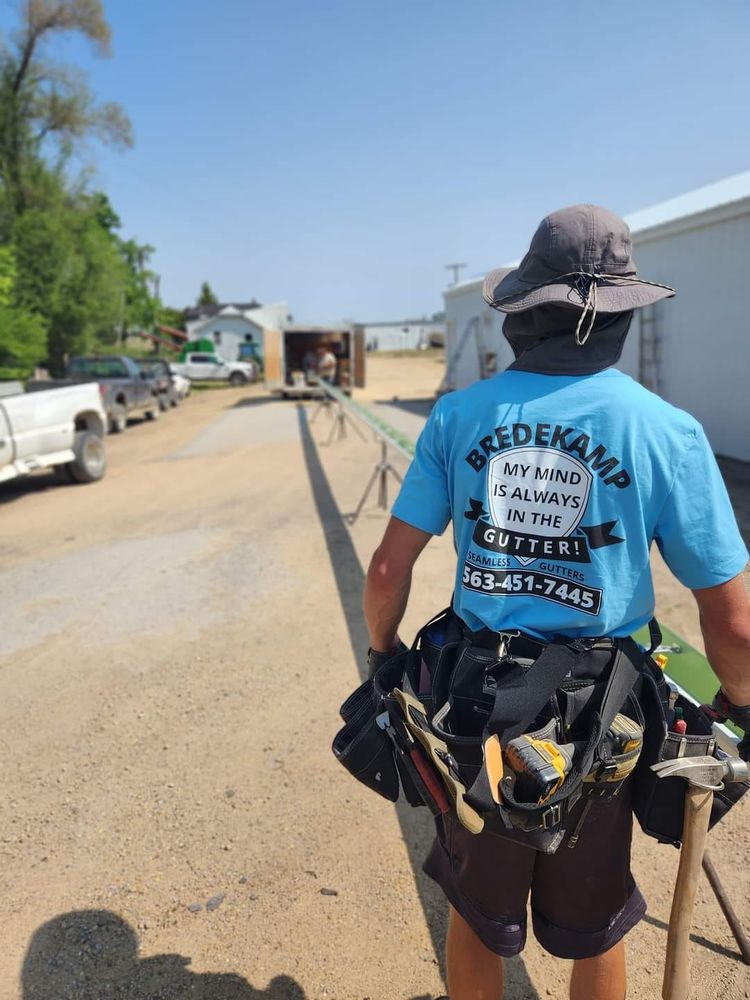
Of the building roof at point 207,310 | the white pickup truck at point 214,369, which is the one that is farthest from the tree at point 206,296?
the white pickup truck at point 214,369

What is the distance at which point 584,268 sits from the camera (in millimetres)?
1600

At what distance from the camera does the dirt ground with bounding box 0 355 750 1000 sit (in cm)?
232

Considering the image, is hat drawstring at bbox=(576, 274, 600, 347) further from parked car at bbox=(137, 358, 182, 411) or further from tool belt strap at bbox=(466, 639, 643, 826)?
parked car at bbox=(137, 358, 182, 411)

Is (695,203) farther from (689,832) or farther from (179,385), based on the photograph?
(179,385)

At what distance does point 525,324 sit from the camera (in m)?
1.68

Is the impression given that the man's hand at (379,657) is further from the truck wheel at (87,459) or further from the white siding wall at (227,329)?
the white siding wall at (227,329)

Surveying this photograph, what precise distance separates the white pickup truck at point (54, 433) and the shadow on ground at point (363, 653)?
10.9 ft

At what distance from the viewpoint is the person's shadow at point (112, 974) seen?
2.21 meters

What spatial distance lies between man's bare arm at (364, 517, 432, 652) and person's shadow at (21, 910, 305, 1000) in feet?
4.49

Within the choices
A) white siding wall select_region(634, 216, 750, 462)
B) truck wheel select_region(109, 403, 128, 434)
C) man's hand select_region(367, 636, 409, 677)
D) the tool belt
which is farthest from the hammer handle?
truck wheel select_region(109, 403, 128, 434)

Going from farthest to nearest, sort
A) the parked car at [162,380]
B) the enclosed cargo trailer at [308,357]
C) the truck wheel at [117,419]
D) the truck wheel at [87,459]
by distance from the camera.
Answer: the enclosed cargo trailer at [308,357]
the parked car at [162,380]
the truck wheel at [117,419]
the truck wheel at [87,459]

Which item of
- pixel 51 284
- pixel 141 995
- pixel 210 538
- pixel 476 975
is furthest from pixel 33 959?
pixel 51 284

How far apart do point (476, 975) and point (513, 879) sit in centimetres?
33

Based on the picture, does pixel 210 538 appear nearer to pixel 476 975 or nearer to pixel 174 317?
pixel 476 975
